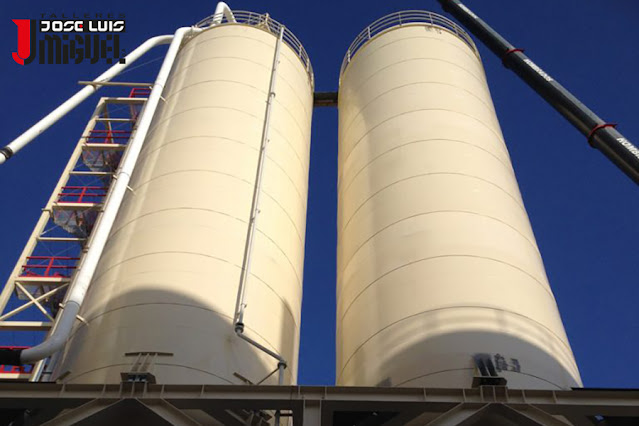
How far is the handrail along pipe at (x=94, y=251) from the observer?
1193 cm

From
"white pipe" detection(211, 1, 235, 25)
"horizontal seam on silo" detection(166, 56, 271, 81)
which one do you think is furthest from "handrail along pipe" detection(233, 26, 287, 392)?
"white pipe" detection(211, 1, 235, 25)

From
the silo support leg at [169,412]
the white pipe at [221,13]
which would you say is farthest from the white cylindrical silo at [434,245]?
the white pipe at [221,13]

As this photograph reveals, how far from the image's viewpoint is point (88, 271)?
13.6 m

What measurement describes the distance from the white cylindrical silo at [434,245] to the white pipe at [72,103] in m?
8.12

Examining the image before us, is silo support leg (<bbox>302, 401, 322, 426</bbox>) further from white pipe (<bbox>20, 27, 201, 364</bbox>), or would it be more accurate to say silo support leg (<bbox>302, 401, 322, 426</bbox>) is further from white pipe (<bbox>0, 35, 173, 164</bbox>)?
white pipe (<bbox>0, 35, 173, 164</bbox>)

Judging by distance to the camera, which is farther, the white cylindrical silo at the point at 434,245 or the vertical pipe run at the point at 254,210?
the vertical pipe run at the point at 254,210

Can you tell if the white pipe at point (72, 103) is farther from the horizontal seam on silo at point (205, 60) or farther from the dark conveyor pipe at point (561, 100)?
the dark conveyor pipe at point (561, 100)

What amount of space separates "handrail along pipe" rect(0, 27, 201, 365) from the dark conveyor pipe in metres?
9.86

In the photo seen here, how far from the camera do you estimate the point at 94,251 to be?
14000 millimetres

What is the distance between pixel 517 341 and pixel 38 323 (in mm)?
10860

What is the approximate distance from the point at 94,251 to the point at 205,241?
2.29 m

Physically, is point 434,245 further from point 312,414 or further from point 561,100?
point 561,100

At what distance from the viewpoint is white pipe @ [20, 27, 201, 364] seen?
39.5 feet

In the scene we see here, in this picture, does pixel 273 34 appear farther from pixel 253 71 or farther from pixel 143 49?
pixel 143 49
